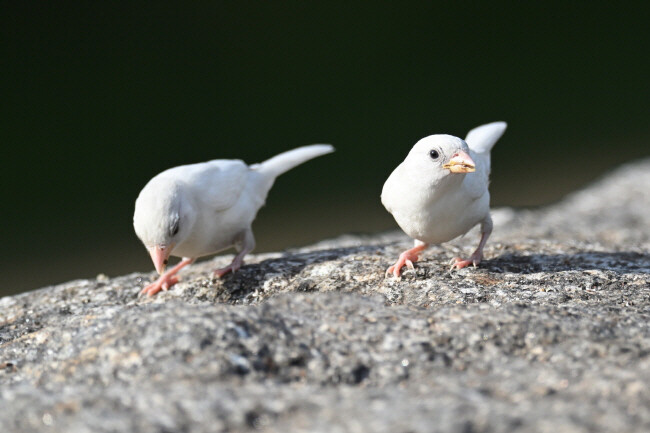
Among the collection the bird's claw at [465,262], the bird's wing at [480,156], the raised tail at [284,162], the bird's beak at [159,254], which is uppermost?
the raised tail at [284,162]

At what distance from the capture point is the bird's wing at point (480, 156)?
3961 mm

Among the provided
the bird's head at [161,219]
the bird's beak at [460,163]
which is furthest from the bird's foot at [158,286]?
the bird's beak at [460,163]

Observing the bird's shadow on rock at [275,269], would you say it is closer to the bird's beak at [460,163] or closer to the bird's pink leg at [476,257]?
the bird's pink leg at [476,257]

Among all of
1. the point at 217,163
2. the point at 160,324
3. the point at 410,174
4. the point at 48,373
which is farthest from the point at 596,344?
the point at 217,163

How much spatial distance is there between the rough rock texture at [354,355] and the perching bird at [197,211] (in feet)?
0.96

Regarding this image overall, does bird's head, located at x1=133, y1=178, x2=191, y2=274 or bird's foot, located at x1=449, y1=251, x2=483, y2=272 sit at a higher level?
bird's head, located at x1=133, y1=178, x2=191, y2=274

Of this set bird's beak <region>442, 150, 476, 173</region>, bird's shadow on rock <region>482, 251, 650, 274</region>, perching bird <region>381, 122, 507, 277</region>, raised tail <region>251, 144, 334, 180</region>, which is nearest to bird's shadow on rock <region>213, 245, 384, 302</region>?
perching bird <region>381, 122, 507, 277</region>

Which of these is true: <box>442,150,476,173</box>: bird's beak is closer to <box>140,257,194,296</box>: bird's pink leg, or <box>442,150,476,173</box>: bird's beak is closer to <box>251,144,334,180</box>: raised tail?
<box>251,144,334,180</box>: raised tail

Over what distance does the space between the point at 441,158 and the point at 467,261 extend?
0.73m

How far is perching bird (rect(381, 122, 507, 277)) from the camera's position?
3710 millimetres

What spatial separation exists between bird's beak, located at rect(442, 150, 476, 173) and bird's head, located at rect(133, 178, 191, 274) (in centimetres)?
147

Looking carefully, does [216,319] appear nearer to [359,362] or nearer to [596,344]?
[359,362]

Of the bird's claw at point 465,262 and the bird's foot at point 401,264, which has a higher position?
the bird's foot at point 401,264

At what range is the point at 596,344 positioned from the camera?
9.15 feet
